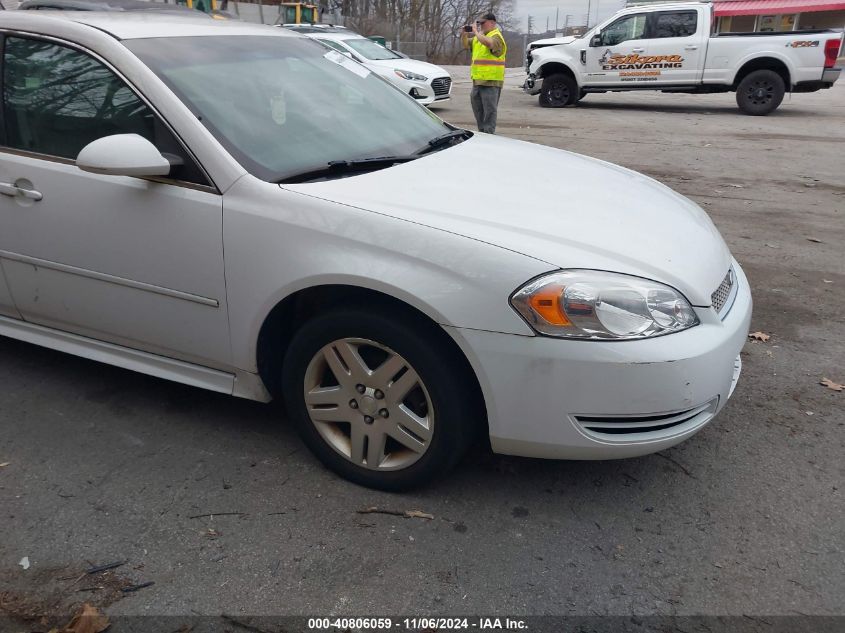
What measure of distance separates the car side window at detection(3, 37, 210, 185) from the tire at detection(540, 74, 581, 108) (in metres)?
15.1

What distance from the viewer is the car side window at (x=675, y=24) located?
49.8ft

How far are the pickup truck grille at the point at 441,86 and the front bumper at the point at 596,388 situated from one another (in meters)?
13.7

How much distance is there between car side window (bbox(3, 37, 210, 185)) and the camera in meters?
2.86

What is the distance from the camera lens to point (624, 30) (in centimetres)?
1591

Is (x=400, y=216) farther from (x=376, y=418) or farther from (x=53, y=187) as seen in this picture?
(x=53, y=187)

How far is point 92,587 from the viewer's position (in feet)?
7.52

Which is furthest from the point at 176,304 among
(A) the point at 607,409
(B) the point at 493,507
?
(A) the point at 607,409

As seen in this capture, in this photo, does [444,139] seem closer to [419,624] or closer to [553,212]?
[553,212]

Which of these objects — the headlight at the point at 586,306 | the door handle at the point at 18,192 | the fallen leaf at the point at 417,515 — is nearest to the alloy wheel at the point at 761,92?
the headlight at the point at 586,306

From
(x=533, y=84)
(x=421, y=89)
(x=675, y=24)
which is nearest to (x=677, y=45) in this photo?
(x=675, y=24)

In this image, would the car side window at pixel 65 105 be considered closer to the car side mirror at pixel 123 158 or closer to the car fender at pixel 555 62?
the car side mirror at pixel 123 158

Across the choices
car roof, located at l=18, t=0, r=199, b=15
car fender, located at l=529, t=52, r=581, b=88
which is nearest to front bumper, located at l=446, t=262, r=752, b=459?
car roof, located at l=18, t=0, r=199, b=15

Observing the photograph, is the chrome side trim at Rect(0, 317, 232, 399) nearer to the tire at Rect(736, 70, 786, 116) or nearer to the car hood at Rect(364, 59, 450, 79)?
the car hood at Rect(364, 59, 450, 79)

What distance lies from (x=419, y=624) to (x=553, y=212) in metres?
1.47
